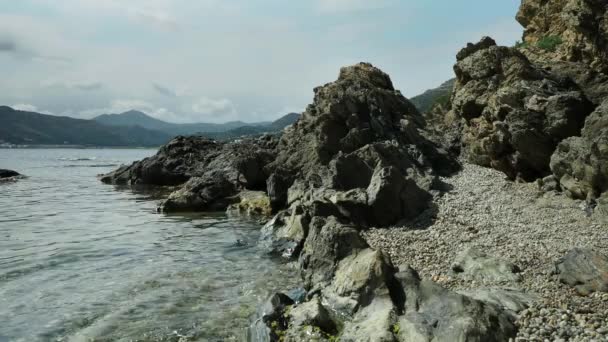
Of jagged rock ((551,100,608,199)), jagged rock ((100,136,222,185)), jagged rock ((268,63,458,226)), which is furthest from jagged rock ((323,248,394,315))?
jagged rock ((100,136,222,185))

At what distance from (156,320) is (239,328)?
2710mm

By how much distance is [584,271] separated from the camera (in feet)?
42.4

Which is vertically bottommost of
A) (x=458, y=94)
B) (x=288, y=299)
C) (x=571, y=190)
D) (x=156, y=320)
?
(x=156, y=320)

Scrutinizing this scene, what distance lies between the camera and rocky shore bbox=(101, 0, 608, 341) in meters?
11.6

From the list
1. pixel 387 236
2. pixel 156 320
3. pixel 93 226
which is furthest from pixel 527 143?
pixel 93 226

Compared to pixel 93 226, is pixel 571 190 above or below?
above

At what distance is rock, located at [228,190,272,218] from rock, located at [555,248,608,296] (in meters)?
23.1

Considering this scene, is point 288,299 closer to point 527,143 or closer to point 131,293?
point 131,293

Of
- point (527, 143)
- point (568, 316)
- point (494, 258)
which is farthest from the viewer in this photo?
point (527, 143)

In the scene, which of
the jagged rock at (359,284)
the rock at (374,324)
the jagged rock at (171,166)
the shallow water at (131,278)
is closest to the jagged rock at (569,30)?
the jagged rock at (359,284)

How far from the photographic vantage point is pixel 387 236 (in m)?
21.0

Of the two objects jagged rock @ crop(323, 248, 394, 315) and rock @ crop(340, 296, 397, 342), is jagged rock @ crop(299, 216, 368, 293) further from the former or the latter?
rock @ crop(340, 296, 397, 342)

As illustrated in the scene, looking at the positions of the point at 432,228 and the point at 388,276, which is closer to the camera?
the point at 388,276

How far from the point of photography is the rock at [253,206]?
3516 cm
